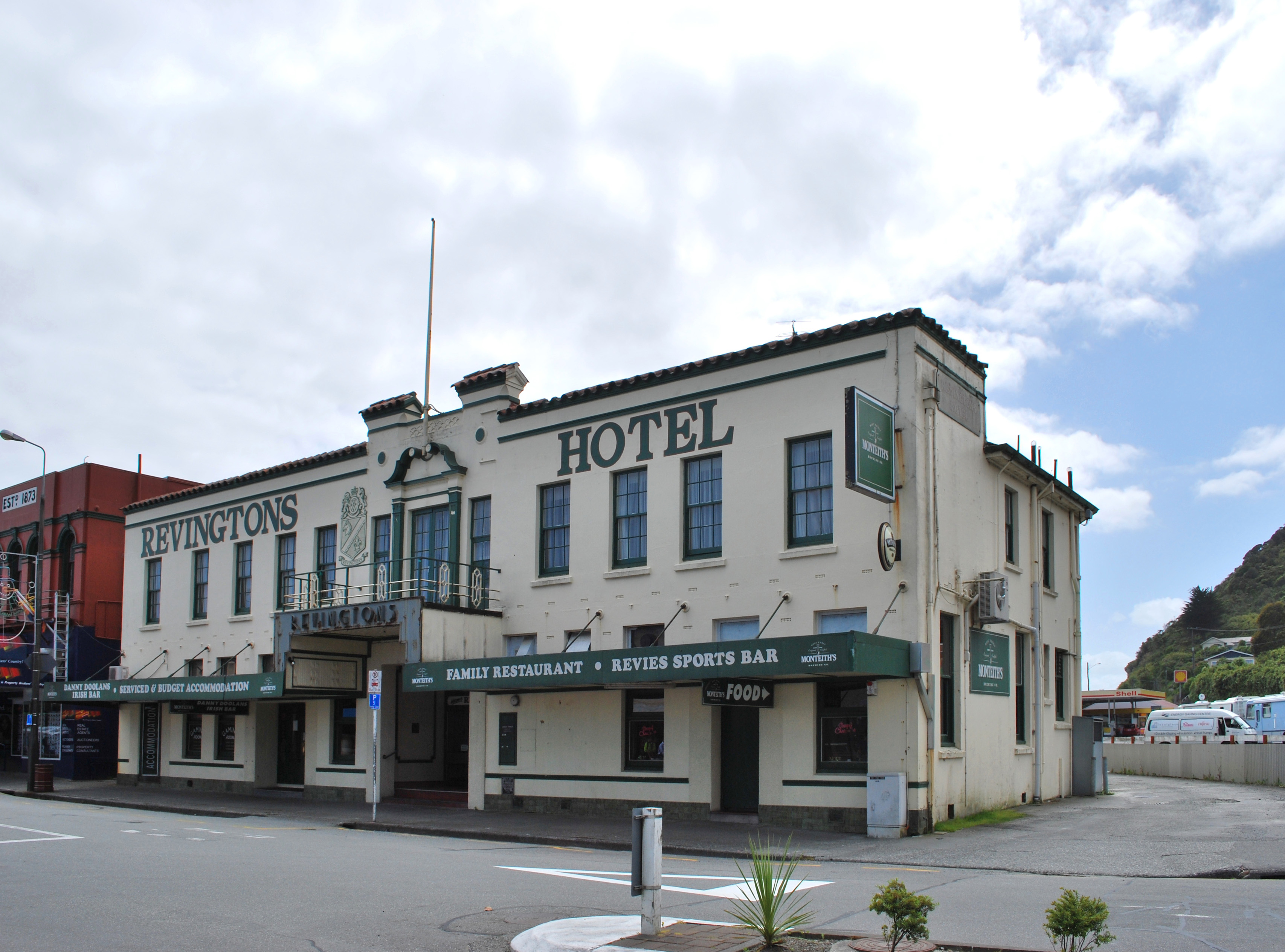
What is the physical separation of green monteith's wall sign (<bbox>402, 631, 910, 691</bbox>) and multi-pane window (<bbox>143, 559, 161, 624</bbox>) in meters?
14.8

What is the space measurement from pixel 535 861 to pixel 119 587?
92.7 feet

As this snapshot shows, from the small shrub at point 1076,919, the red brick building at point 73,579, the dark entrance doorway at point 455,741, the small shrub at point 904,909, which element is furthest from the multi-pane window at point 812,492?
the red brick building at point 73,579

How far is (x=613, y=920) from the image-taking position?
9.48m

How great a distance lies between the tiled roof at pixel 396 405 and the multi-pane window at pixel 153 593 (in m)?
11.2

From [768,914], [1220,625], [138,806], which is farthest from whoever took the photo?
[1220,625]

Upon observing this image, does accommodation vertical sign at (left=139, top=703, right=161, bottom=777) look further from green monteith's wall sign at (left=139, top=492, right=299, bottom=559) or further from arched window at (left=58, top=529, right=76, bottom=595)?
arched window at (left=58, top=529, right=76, bottom=595)

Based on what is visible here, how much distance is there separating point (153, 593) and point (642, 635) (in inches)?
755

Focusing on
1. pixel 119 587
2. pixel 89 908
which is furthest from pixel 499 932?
pixel 119 587

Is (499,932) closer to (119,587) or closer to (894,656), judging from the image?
(894,656)

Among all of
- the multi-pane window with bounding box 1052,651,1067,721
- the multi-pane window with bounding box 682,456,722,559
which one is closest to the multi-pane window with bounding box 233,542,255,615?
the multi-pane window with bounding box 682,456,722,559

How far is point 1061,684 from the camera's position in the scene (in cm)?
2589

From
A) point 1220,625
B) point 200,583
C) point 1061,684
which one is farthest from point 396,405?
point 1220,625

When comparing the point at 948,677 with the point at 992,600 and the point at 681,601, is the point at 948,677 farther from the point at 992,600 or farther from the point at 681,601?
the point at 681,601

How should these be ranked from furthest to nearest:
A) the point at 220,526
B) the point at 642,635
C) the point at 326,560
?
the point at 220,526 → the point at 326,560 → the point at 642,635
